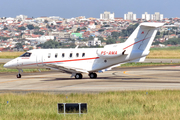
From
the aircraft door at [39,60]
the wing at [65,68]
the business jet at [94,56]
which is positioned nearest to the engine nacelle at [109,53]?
the business jet at [94,56]

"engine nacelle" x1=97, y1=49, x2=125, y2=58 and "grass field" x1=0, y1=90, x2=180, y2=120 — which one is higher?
"engine nacelle" x1=97, y1=49, x2=125, y2=58

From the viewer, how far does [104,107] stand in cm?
1886

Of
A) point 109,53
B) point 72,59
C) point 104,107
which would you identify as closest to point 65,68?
point 72,59

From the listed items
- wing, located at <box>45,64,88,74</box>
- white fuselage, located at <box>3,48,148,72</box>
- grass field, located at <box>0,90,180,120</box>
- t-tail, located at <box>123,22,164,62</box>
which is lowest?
grass field, located at <box>0,90,180,120</box>

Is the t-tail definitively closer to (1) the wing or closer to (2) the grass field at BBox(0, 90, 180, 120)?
(1) the wing

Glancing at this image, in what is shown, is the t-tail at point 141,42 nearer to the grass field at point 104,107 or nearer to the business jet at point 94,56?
the business jet at point 94,56

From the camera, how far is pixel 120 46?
36.4m

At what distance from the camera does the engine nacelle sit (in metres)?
35.9

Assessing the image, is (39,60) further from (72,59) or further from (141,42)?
(141,42)

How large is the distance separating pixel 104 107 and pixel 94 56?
18770 mm

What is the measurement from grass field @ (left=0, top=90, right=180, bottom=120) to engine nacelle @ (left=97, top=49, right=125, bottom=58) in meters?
11.5

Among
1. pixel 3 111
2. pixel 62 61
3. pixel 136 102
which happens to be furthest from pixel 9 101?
pixel 62 61

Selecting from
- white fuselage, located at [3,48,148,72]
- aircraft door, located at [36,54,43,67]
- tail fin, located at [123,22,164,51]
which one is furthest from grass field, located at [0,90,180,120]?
aircraft door, located at [36,54,43,67]

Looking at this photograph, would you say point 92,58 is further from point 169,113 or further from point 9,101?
point 169,113
